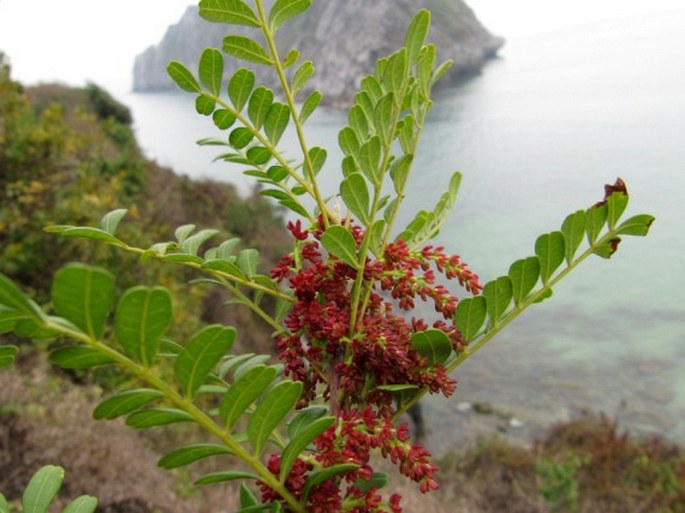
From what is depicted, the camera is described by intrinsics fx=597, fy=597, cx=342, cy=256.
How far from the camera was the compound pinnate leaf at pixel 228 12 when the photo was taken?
496 millimetres

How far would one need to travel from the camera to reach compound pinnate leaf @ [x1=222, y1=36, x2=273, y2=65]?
0.53m

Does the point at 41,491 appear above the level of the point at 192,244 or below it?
below

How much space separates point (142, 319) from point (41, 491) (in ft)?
0.87

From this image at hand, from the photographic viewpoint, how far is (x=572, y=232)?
538mm

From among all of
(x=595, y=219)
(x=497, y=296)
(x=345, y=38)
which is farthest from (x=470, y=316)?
(x=345, y=38)

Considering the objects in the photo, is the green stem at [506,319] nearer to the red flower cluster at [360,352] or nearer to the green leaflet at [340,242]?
the red flower cluster at [360,352]

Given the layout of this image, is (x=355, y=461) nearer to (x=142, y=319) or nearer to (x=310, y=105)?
(x=142, y=319)

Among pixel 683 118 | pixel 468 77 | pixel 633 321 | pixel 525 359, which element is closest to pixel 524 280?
pixel 525 359

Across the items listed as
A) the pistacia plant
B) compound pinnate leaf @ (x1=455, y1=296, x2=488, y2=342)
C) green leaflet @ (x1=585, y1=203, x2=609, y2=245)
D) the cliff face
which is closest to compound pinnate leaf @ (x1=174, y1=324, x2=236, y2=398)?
the pistacia plant

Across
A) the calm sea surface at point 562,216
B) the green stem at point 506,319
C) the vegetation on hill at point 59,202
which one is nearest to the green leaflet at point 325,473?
the green stem at point 506,319

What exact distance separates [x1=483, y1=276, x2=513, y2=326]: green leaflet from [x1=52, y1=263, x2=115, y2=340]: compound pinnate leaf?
33 cm

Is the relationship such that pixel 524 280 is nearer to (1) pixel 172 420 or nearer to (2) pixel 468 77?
(1) pixel 172 420

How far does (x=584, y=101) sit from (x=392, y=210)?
75.3 ft

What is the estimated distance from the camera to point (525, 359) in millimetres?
9797
